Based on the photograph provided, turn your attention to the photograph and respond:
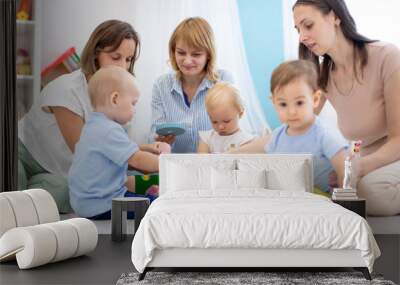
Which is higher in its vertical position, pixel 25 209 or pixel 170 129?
pixel 170 129

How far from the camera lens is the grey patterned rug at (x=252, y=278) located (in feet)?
16.5

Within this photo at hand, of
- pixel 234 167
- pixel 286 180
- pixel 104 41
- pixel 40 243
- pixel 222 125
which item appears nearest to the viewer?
pixel 40 243

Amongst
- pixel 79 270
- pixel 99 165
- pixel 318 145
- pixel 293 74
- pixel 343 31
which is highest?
pixel 343 31

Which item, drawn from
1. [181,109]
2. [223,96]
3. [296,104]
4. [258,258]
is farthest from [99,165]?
[258,258]

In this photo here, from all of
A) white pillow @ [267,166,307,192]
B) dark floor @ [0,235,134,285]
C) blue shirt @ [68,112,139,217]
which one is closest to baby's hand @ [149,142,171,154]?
blue shirt @ [68,112,139,217]

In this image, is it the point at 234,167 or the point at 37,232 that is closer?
the point at 37,232

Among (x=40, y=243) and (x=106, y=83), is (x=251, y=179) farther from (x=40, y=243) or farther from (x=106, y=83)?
(x=40, y=243)

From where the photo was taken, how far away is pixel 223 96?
798 cm

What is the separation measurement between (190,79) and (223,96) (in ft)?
1.37

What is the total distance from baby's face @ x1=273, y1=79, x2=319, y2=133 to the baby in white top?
0.43m

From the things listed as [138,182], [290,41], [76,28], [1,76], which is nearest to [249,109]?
[290,41]

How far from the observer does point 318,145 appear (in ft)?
26.0

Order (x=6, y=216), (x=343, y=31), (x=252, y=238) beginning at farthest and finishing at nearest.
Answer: (x=343, y=31) < (x=6, y=216) < (x=252, y=238)

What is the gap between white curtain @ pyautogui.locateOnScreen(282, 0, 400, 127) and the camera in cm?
788
